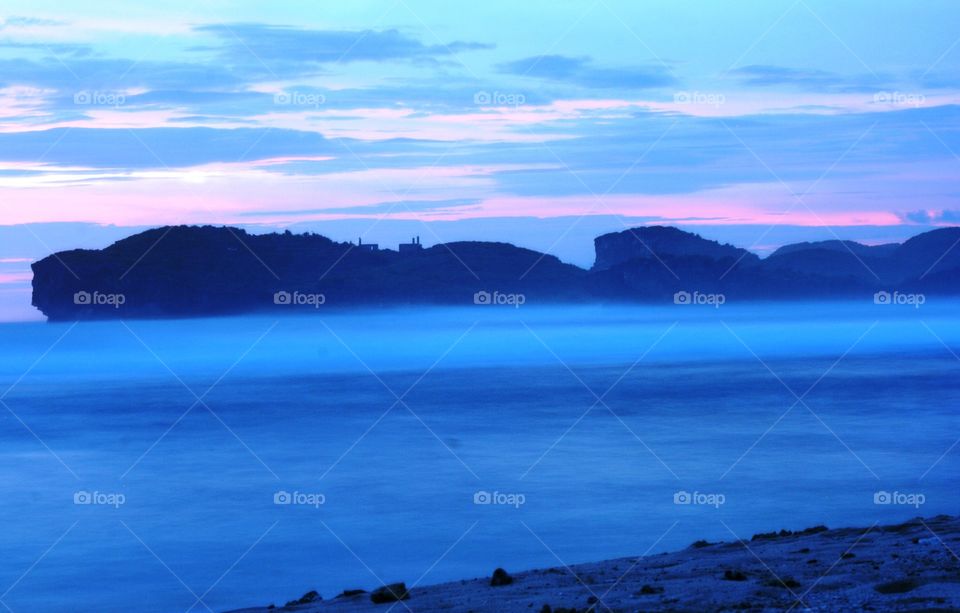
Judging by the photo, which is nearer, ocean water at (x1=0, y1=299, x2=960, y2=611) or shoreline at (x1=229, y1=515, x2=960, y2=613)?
shoreline at (x1=229, y1=515, x2=960, y2=613)

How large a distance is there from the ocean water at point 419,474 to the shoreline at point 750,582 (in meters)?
4.10

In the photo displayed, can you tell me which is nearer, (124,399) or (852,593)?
(852,593)

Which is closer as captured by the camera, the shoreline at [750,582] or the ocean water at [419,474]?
the shoreline at [750,582]

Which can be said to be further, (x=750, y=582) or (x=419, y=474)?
(x=419, y=474)

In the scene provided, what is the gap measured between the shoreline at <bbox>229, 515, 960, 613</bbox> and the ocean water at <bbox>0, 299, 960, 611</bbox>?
162 inches

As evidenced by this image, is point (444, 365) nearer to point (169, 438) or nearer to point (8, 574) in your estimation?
point (169, 438)

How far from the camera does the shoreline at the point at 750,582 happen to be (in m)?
7.68

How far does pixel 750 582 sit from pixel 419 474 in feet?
47.4

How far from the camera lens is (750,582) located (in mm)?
8492

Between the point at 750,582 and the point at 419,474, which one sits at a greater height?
the point at 419,474

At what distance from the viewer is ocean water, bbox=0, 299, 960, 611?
14984mm

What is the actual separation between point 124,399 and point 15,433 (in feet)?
40.9

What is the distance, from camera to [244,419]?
120ft

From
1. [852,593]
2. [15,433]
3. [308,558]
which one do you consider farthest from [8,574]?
[15,433]
